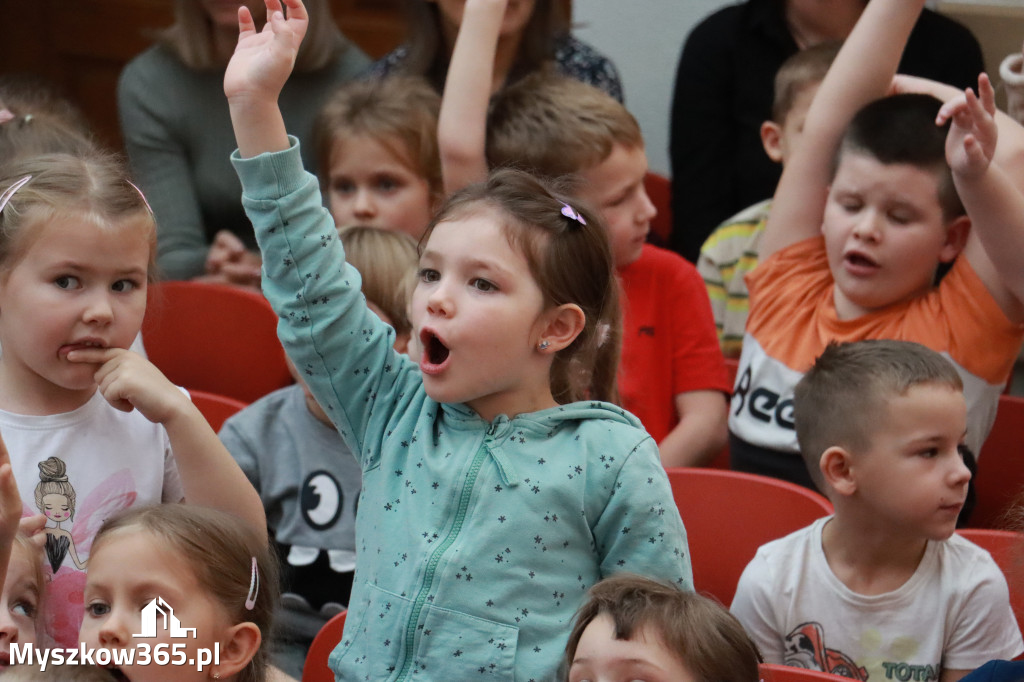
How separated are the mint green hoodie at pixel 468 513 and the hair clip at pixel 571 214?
9.3 inches

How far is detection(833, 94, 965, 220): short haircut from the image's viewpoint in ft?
6.65

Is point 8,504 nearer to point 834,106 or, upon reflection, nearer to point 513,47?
point 834,106

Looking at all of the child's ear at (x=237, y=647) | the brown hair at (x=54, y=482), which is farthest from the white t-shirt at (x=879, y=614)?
the brown hair at (x=54, y=482)

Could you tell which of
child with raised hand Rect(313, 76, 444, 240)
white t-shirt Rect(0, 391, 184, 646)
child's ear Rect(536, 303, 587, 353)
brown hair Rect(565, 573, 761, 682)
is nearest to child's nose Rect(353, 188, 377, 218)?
child with raised hand Rect(313, 76, 444, 240)

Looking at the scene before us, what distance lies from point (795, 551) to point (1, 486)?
1.10 m

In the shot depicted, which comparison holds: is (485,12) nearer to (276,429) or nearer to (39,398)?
(276,429)

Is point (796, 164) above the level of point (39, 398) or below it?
above

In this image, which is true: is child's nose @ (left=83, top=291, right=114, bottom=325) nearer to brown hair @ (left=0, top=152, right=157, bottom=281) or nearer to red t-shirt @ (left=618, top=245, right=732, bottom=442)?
brown hair @ (left=0, top=152, right=157, bottom=281)

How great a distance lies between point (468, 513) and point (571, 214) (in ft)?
1.27

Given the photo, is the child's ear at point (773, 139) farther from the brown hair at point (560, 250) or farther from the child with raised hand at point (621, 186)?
the brown hair at point (560, 250)

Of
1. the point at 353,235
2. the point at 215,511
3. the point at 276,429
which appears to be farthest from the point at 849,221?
the point at 215,511

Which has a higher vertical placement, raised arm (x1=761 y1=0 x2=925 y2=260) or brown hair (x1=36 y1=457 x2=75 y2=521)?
raised arm (x1=761 y1=0 x2=925 y2=260)

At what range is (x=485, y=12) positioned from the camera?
209 cm

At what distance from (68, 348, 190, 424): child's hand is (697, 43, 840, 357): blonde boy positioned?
4.69 ft
